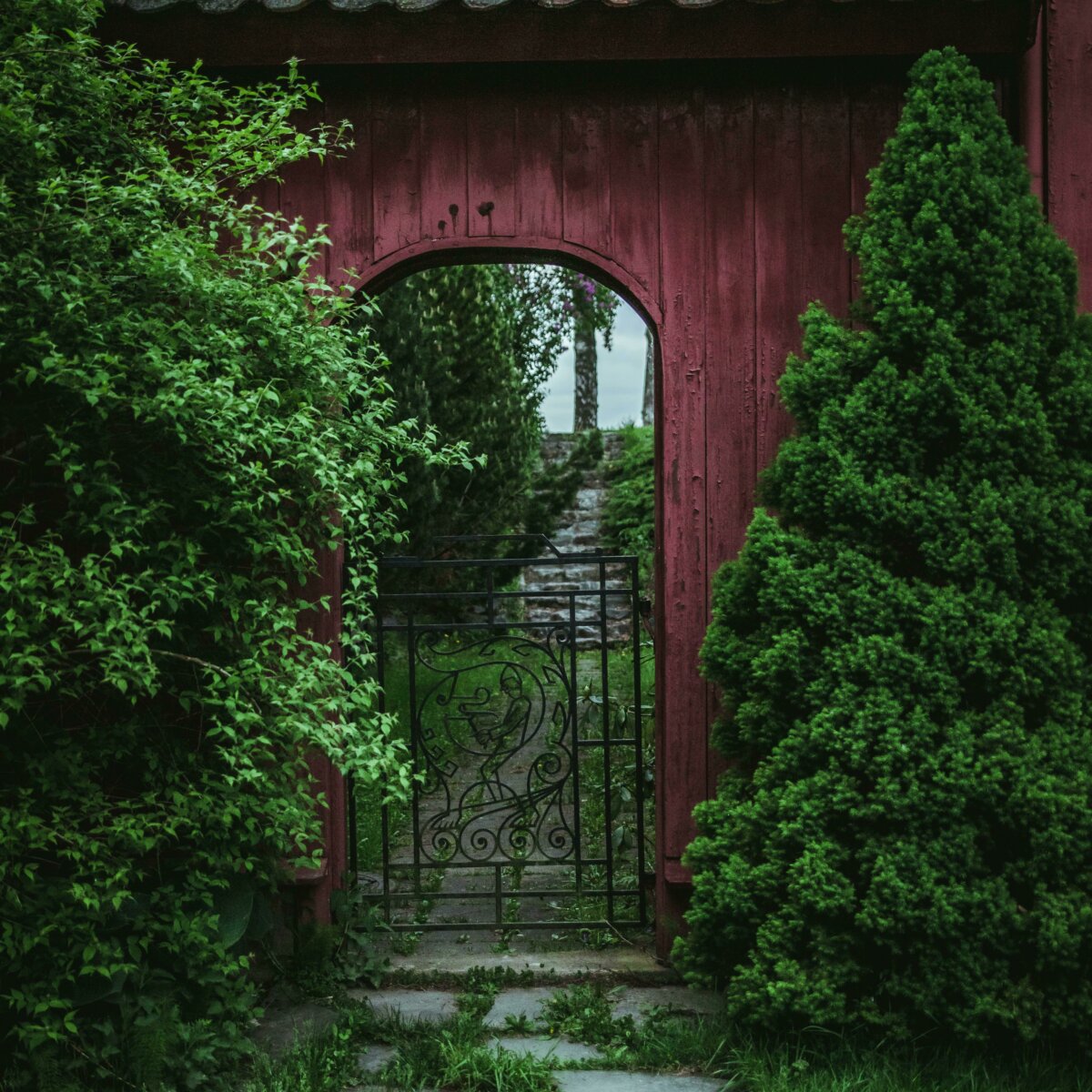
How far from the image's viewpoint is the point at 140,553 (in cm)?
322

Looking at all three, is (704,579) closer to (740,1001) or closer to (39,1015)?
(740,1001)

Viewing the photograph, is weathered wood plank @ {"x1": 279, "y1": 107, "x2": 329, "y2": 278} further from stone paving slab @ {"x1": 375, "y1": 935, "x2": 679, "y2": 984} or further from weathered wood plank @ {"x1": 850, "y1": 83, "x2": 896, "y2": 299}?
stone paving slab @ {"x1": 375, "y1": 935, "x2": 679, "y2": 984}

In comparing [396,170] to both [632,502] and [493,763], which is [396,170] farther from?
[632,502]

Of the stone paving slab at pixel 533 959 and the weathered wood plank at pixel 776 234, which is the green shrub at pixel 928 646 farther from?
the stone paving slab at pixel 533 959

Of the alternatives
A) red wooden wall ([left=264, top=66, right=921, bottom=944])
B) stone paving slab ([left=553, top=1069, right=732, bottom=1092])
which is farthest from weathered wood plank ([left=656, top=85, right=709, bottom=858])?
stone paving slab ([left=553, top=1069, right=732, bottom=1092])

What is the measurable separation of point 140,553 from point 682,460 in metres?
2.11

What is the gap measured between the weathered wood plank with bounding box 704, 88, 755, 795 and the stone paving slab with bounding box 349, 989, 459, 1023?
201cm

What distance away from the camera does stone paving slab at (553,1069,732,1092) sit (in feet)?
10.9

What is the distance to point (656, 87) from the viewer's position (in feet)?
13.4

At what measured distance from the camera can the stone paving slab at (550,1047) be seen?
3512 millimetres

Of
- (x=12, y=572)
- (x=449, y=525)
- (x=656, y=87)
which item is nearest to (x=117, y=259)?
(x=12, y=572)

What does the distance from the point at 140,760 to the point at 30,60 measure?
2296 mm

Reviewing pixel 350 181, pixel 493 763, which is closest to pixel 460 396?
pixel 493 763

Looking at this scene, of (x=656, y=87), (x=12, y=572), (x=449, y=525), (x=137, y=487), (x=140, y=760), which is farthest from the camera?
(x=449, y=525)
